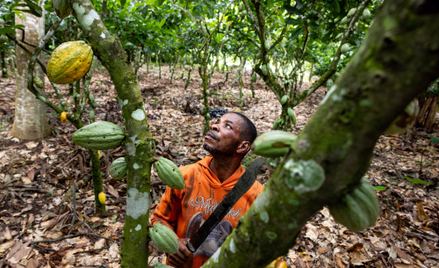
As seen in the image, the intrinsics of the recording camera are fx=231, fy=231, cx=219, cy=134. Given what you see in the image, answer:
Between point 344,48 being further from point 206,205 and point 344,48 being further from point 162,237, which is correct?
point 162,237

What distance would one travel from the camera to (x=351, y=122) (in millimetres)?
331

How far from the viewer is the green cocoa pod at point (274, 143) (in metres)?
0.49

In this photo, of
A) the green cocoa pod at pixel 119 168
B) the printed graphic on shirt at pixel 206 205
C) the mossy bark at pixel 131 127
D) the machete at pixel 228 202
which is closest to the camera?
the mossy bark at pixel 131 127

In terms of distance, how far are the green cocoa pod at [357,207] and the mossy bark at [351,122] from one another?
0.09 feet

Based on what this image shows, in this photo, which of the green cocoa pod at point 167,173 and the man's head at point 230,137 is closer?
the green cocoa pod at point 167,173

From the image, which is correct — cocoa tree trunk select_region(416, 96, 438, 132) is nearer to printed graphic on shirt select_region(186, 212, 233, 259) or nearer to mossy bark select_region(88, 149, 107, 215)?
printed graphic on shirt select_region(186, 212, 233, 259)

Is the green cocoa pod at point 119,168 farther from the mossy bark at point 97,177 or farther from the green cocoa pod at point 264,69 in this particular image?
the green cocoa pod at point 264,69

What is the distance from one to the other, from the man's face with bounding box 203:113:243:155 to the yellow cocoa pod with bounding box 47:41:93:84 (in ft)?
2.91

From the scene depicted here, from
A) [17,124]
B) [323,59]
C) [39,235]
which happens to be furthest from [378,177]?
[323,59]

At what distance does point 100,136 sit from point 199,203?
3.07ft

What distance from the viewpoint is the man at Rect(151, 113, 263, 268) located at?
1495mm

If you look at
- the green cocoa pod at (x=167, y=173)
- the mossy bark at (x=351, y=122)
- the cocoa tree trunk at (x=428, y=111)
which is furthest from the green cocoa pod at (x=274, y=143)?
the cocoa tree trunk at (x=428, y=111)

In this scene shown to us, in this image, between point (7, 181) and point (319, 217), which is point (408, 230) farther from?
point (7, 181)

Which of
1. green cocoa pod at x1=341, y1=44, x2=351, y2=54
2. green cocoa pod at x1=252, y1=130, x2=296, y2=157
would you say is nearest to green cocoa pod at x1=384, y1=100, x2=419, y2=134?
green cocoa pod at x1=252, y1=130, x2=296, y2=157
